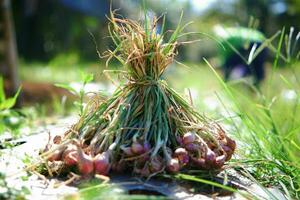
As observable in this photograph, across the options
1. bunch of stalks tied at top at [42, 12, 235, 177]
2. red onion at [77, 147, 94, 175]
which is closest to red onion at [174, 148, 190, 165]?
bunch of stalks tied at top at [42, 12, 235, 177]

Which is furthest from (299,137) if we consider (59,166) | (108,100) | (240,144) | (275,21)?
(275,21)

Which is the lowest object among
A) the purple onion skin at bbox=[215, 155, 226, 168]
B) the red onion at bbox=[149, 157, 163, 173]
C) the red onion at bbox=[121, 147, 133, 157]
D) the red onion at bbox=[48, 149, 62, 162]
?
the purple onion skin at bbox=[215, 155, 226, 168]

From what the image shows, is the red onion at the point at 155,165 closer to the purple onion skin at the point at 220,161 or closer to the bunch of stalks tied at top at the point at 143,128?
the bunch of stalks tied at top at the point at 143,128

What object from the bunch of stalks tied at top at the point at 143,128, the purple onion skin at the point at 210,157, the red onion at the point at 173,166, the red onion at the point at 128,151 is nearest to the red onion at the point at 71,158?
the bunch of stalks tied at top at the point at 143,128

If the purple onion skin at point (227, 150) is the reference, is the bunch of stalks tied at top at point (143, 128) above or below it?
above

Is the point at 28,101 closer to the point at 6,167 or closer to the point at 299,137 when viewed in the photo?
the point at 299,137

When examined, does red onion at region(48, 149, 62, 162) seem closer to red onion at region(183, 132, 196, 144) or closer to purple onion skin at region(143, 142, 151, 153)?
purple onion skin at region(143, 142, 151, 153)

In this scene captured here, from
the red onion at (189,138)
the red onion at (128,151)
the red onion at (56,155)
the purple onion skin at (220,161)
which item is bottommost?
the purple onion skin at (220,161)
